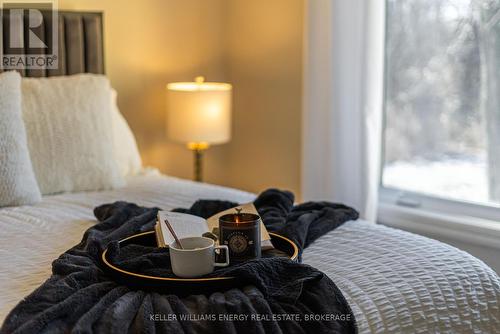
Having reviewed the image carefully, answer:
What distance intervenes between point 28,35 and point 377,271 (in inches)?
75.2

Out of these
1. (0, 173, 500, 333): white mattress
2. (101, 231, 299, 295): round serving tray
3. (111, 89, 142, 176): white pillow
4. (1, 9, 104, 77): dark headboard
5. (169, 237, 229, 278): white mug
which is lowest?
(0, 173, 500, 333): white mattress

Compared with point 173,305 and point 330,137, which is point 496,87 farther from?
point 173,305

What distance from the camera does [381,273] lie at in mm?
1631

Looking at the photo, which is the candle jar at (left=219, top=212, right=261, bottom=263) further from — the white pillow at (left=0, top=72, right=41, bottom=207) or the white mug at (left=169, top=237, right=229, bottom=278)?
the white pillow at (left=0, top=72, right=41, bottom=207)

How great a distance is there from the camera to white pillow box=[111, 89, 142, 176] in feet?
9.43

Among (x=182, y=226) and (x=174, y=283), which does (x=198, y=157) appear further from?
(x=174, y=283)

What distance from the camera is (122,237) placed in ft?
5.95

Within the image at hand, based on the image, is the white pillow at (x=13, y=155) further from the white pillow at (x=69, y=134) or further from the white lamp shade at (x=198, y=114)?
the white lamp shade at (x=198, y=114)

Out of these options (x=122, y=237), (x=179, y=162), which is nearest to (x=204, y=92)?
(x=179, y=162)

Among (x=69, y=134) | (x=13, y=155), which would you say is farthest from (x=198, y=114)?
(x=13, y=155)

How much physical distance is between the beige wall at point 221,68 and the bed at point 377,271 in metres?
1.20

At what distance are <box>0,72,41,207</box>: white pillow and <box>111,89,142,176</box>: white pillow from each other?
0.48m

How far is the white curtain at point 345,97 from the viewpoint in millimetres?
2883

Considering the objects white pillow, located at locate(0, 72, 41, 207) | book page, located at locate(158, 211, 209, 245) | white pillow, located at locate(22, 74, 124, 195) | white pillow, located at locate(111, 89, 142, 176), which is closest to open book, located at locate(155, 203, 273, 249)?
book page, located at locate(158, 211, 209, 245)
